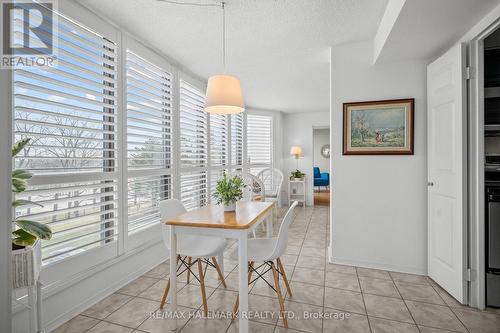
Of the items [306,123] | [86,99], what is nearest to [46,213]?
[86,99]

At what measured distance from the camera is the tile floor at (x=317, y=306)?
69.0 inches

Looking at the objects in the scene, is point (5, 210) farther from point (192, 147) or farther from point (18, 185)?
point (192, 147)

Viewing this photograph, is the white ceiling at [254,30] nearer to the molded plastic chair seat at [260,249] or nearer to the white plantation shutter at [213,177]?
the white plantation shutter at [213,177]

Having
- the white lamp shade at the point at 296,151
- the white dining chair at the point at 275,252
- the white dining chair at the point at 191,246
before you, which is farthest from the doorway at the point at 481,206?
the white lamp shade at the point at 296,151

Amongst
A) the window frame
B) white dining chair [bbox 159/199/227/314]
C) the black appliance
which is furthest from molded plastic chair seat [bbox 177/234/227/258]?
the black appliance

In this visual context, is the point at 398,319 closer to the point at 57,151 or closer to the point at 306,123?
the point at 57,151

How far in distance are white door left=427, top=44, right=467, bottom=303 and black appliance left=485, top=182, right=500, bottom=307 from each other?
17 cm

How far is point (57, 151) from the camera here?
1.81m

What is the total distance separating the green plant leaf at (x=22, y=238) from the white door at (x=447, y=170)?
3.07 m

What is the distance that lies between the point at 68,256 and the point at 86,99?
1.28 metres

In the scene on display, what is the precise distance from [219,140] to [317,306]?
10.5ft

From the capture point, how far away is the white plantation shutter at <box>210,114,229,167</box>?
4262mm

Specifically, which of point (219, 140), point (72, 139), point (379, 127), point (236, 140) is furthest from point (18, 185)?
point (236, 140)

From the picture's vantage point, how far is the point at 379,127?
8.66 ft
